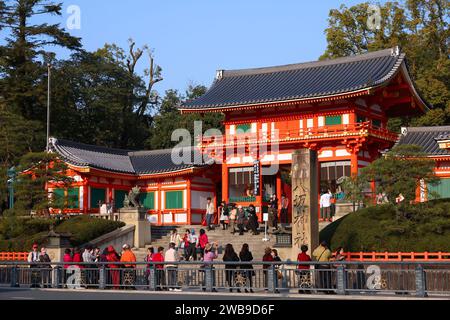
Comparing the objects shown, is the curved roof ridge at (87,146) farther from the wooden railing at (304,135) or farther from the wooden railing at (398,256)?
the wooden railing at (398,256)

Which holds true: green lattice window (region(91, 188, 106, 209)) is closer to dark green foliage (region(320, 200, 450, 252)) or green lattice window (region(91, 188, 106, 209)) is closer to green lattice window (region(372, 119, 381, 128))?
green lattice window (region(372, 119, 381, 128))

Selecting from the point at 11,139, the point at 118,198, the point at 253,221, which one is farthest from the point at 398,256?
the point at 11,139

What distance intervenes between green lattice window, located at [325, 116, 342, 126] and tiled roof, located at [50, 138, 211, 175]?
7797mm

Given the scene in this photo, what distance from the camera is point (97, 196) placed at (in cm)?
4800

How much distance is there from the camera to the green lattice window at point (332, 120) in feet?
145

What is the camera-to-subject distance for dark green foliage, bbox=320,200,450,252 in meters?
26.7

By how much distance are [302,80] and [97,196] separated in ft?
46.0

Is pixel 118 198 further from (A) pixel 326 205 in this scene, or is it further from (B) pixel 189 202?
(A) pixel 326 205

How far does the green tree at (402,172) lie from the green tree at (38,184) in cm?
1655

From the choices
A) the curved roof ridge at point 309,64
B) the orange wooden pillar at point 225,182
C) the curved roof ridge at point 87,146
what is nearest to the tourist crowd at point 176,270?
the orange wooden pillar at point 225,182

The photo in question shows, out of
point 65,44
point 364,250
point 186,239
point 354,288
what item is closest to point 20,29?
point 65,44

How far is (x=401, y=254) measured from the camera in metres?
26.4
